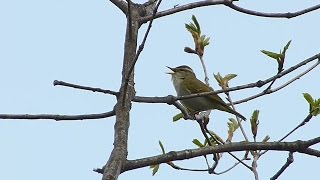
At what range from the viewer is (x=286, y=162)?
146 inches

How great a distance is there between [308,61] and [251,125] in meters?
1.32

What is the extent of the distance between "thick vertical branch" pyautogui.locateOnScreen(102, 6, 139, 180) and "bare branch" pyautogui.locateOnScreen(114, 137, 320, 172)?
132 mm

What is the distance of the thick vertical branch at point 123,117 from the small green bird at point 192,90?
3.71m

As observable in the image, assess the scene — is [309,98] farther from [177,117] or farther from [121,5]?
[121,5]

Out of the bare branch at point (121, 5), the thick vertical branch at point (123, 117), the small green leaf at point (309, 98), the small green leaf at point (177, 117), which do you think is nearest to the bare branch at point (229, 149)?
the thick vertical branch at point (123, 117)

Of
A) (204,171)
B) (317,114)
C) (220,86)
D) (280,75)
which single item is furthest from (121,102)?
(220,86)

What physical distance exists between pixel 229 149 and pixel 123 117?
606 mm

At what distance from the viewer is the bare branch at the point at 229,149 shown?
3.25 metres

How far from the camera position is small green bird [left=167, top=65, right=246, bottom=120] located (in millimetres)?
7961

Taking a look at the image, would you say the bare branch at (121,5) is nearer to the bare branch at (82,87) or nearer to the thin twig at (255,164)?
the bare branch at (82,87)

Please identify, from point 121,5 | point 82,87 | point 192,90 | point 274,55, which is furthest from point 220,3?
point 192,90

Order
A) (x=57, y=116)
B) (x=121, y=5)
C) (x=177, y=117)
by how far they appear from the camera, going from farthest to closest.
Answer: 1. (x=177, y=117)
2. (x=121, y=5)
3. (x=57, y=116)

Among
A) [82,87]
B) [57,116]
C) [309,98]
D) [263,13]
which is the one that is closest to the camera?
[57,116]

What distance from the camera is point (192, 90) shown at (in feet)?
29.0
